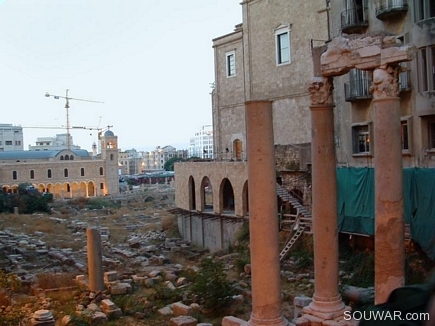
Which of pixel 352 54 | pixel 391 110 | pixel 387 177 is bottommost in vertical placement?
pixel 387 177

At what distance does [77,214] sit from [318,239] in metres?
45.0

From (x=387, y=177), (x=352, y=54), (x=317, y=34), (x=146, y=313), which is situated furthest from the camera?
(x=317, y=34)

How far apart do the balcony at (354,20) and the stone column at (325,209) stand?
11445 millimetres

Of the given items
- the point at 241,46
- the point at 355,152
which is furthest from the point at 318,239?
the point at 241,46

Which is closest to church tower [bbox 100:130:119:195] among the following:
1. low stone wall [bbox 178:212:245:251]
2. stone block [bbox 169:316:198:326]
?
low stone wall [bbox 178:212:245:251]

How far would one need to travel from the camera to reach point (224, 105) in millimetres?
31172

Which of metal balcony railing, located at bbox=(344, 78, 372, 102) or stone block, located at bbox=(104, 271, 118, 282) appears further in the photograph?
metal balcony railing, located at bbox=(344, 78, 372, 102)

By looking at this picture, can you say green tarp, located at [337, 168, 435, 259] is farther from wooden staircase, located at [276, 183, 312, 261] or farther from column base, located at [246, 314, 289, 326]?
column base, located at [246, 314, 289, 326]

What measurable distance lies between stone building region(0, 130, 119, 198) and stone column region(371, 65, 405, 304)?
7535cm

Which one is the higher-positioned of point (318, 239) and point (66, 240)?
point (318, 239)

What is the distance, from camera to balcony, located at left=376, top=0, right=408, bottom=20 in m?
17.5

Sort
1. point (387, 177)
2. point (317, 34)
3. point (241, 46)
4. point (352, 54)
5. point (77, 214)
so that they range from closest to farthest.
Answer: point (387, 177) < point (352, 54) < point (317, 34) < point (241, 46) < point (77, 214)

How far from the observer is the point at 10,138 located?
129625 millimetres

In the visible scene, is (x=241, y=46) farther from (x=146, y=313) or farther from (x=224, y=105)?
(x=146, y=313)
